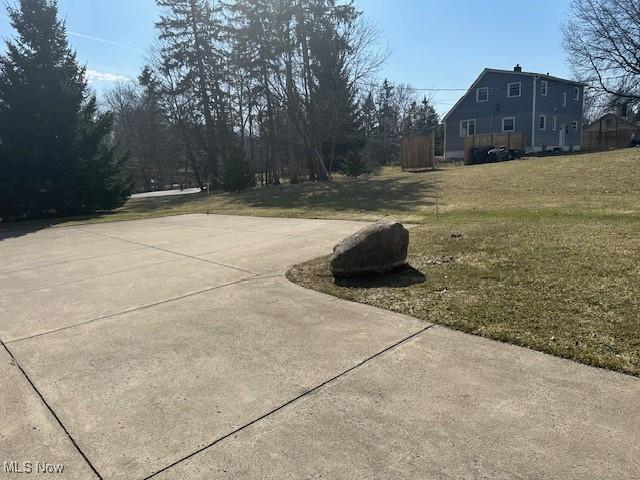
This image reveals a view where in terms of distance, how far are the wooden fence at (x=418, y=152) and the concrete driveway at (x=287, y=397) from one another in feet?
81.2

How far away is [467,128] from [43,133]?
3166 cm

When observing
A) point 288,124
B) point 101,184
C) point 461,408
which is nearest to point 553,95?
point 288,124

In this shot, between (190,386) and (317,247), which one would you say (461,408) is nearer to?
(190,386)

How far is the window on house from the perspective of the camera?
36.9 metres

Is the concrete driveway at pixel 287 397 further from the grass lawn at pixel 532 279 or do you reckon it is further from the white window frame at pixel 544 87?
the white window frame at pixel 544 87

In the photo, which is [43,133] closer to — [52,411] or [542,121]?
[52,411]

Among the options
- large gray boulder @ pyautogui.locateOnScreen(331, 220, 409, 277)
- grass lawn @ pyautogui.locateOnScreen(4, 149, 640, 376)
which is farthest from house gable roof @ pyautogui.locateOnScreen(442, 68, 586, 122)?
large gray boulder @ pyautogui.locateOnScreen(331, 220, 409, 277)

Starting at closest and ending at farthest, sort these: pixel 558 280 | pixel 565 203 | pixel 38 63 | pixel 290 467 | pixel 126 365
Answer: pixel 290 467
pixel 126 365
pixel 558 280
pixel 565 203
pixel 38 63

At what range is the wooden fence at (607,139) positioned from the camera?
41.1 meters

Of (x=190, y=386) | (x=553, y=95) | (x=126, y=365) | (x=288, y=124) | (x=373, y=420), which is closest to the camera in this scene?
(x=373, y=420)

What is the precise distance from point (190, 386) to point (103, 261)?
5.21 meters

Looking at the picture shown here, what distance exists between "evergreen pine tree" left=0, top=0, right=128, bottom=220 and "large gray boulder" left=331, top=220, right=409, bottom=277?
57.0ft

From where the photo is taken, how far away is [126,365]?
318 centimetres

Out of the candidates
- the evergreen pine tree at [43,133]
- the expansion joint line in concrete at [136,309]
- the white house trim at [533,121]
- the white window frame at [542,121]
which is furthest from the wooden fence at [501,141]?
the expansion joint line in concrete at [136,309]
